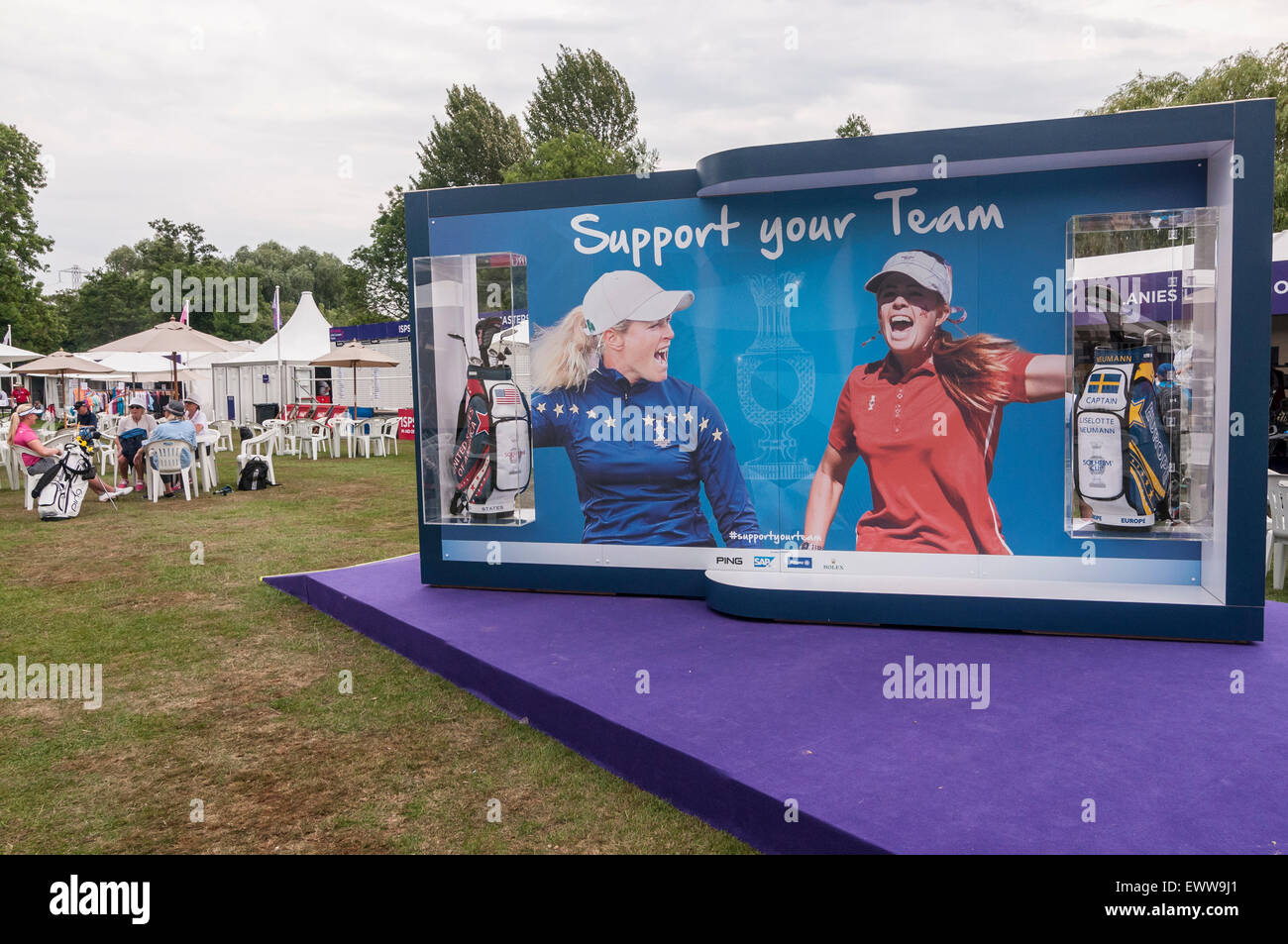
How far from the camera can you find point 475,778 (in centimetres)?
375

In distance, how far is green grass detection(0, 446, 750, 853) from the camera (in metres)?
3.32

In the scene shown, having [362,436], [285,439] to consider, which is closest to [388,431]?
[362,436]

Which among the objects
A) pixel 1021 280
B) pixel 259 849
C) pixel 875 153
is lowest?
pixel 259 849

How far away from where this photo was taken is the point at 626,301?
228 inches

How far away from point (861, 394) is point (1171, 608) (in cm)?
199

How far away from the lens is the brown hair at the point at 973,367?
5.08 m

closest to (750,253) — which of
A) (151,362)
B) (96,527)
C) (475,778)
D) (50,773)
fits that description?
(475,778)

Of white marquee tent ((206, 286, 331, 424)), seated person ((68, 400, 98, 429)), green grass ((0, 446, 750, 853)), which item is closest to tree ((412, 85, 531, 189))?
white marquee tent ((206, 286, 331, 424))

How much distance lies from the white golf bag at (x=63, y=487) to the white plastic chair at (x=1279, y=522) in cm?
1247

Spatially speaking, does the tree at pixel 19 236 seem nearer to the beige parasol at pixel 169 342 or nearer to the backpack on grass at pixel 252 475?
the beige parasol at pixel 169 342

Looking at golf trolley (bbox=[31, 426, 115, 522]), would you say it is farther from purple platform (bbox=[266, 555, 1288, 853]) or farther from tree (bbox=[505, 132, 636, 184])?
tree (bbox=[505, 132, 636, 184])
